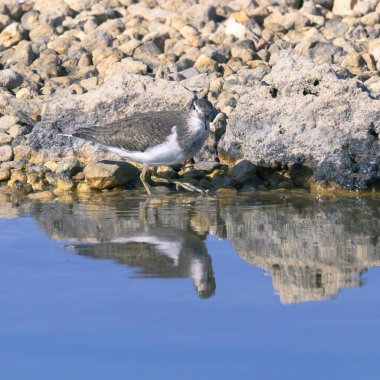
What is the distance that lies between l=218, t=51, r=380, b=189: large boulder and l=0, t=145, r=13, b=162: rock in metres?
2.71

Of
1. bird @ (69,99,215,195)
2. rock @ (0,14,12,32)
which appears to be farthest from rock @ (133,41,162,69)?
bird @ (69,99,215,195)

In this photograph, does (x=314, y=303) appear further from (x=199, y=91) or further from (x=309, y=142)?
(x=199, y=91)

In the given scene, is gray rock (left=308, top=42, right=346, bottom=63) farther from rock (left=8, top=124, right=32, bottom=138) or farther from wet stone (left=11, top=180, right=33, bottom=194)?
wet stone (left=11, top=180, right=33, bottom=194)

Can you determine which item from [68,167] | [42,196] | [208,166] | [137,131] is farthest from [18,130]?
[208,166]

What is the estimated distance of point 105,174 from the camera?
1266 centimetres

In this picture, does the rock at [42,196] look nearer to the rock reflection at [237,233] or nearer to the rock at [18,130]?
the rock reflection at [237,233]

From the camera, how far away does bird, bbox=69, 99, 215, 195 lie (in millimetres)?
12305

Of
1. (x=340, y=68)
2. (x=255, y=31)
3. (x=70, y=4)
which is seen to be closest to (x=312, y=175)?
(x=340, y=68)

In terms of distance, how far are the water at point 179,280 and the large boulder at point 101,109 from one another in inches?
67.2

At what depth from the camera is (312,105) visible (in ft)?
42.2

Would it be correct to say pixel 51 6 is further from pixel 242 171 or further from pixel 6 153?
pixel 242 171

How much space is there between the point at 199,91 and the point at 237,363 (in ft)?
31.3

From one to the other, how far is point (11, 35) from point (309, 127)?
25.5 ft

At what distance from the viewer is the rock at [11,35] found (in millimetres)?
18703
